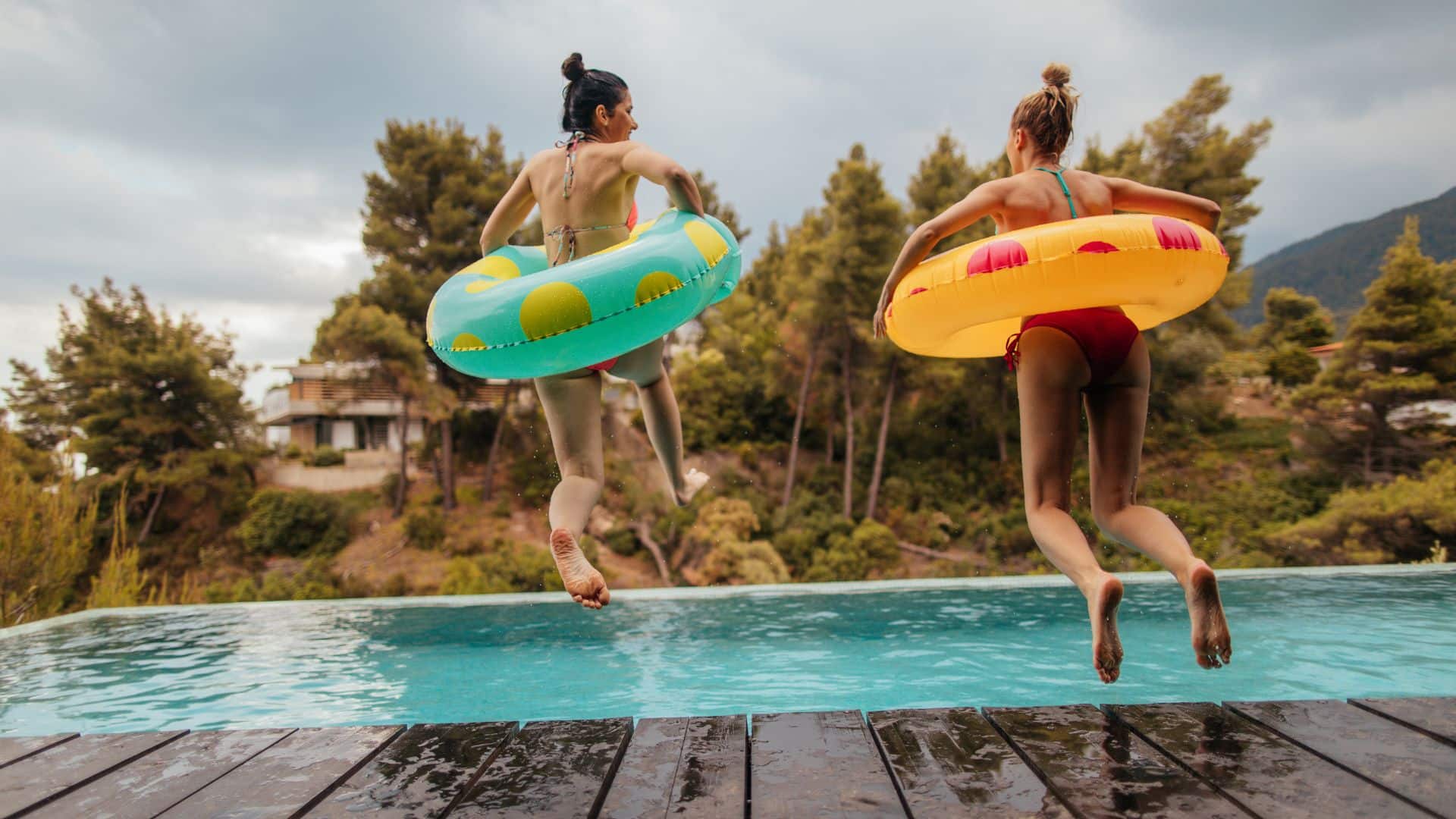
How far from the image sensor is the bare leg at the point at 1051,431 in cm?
248

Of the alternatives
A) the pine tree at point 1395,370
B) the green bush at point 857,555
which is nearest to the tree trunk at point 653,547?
the green bush at point 857,555

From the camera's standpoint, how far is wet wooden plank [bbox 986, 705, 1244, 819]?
69.9 inches

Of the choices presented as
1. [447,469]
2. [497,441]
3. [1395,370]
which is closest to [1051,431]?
[1395,370]

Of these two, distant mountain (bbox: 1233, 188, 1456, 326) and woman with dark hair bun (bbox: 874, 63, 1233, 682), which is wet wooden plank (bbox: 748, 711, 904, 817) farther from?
distant mountain (bbox: 1233, 188, 1456, 326)

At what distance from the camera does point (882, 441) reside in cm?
1612

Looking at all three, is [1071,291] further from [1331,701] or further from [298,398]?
[298,398]

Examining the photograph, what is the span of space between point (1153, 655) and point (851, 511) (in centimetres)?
1146

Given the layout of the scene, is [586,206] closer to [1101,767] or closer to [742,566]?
[1101,767]

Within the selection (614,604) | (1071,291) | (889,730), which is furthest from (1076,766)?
(614,604)

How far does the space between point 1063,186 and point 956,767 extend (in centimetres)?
173

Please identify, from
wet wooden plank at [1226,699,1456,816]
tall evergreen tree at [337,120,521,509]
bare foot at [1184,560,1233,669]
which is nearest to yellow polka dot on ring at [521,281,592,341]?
bare foot at [1184,560,1233,669]

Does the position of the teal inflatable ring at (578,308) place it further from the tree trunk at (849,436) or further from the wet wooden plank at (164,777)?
the tree trunk at (849,436)

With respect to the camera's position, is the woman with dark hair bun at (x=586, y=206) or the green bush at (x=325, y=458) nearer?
the woman with dark hair bun at (x=586, y=206)

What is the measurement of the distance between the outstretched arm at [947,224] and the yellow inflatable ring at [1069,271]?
0.15ft
